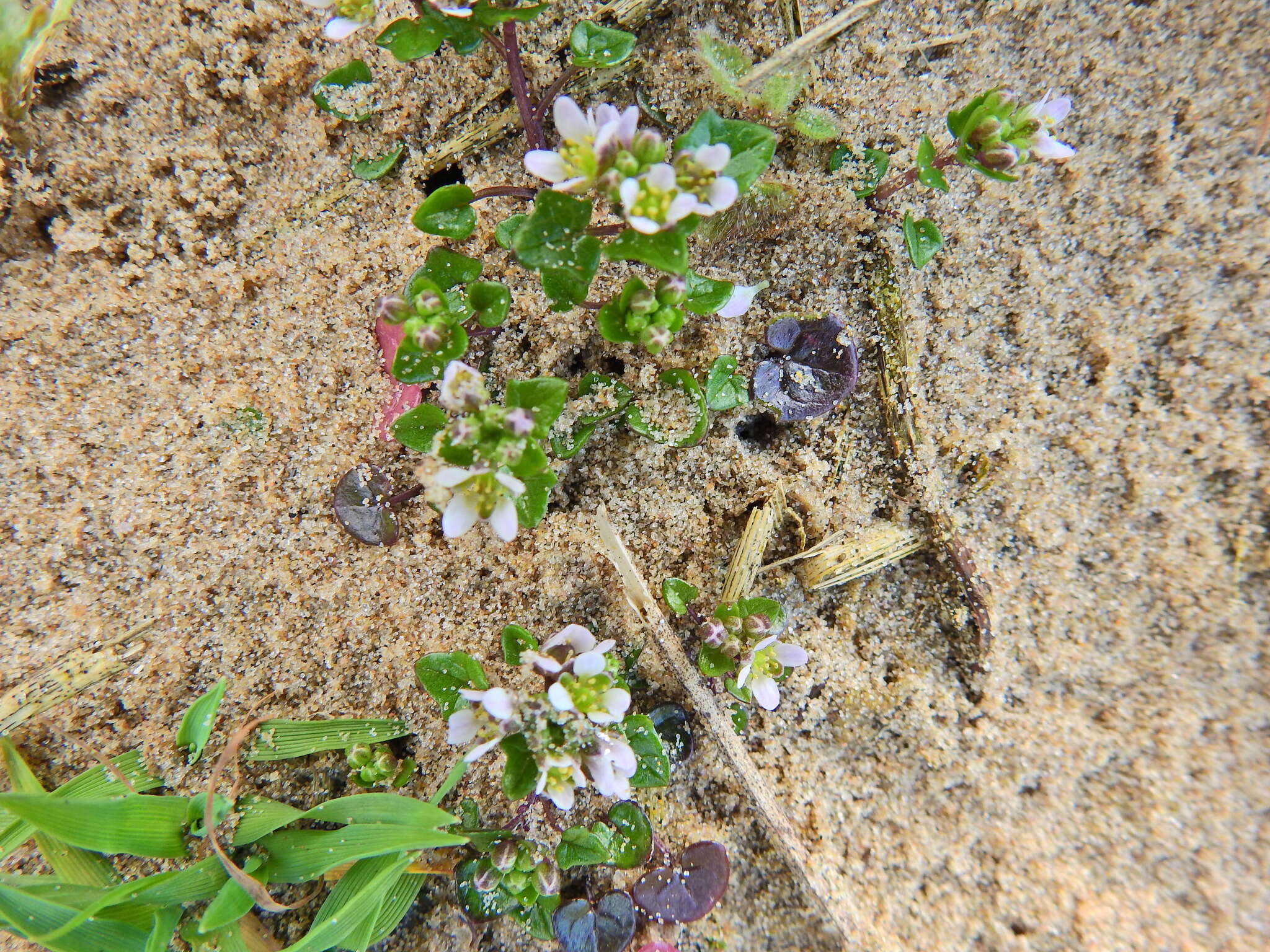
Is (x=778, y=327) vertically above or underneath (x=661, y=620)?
above

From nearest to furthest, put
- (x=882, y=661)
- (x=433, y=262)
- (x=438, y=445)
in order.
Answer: (x=438, y=445), (x=433, y=262), (x=882, y=661)

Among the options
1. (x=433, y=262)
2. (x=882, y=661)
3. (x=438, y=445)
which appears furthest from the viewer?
(x=882, y=661)

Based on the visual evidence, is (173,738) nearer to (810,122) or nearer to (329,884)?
(329,884)

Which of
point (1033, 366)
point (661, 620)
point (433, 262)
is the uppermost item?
point (433, 262)

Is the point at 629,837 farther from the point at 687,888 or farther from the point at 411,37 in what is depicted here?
the point at 411,37

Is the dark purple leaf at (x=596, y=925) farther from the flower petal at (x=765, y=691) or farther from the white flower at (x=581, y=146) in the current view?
the white flower at (x=581, y=146)

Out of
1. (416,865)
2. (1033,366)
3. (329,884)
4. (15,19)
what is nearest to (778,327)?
(1033,366)

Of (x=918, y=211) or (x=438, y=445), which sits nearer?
(x=438, y=445)
